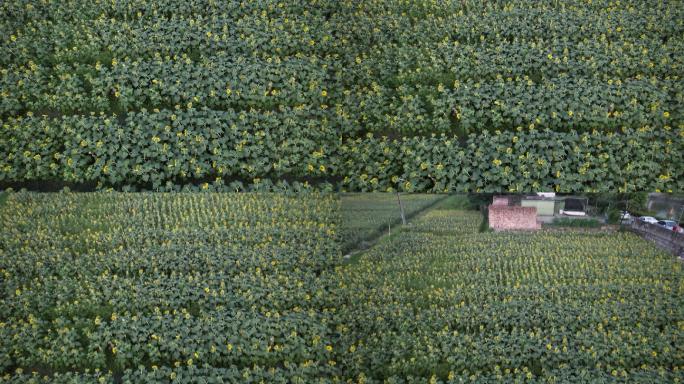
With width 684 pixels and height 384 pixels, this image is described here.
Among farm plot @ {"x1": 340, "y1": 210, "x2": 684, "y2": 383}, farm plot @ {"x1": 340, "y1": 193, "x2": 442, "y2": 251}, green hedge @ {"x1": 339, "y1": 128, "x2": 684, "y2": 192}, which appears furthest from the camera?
green hedge @ {"x1": 339, "y1": 128, "x2": 684, "y2": 192}

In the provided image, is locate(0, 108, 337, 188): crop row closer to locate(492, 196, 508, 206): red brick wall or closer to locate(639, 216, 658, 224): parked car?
locate(492, 196, 508, 206): red brick wall

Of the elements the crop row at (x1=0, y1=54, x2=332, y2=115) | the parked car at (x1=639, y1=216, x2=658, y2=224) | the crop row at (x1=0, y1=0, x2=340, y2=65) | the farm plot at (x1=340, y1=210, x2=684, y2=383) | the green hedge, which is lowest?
the farm plot at (x1=340, y1=210, x2=684, y2=383)

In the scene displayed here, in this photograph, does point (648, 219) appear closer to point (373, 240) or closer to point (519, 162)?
point (519, 162)

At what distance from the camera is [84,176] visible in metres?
4.52

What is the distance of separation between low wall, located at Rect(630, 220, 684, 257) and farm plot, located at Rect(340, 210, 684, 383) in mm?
54

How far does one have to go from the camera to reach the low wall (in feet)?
13.5

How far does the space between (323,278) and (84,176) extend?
180cm

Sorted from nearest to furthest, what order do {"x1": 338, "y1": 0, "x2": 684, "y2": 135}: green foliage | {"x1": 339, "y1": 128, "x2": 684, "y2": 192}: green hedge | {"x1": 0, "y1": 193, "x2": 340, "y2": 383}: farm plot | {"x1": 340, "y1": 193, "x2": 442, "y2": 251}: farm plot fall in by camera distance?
{"x1": 0, "y1": 193, "x2": 340, "y2": 383}: farm plot < {"x1": 340, "y1": 193, "x2": 442, "y2": 251}: farm plot < {"x1": 339, "y1": 128, "x2": 684, "y2": 192}: green hedge < {"x1": 338, "y1": 0, "x2": 684, "y2": 135}: green foliage

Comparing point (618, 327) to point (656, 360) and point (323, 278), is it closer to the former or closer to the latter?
point (656, 360)

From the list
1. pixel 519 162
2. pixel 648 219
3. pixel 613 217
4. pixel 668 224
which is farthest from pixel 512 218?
pixel 668 224

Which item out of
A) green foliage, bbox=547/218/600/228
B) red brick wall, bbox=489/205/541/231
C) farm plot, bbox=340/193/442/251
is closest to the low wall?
green foliage, bbox=547/218/600/228

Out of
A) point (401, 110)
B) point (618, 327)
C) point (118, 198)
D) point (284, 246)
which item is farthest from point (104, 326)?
point (618, 327)

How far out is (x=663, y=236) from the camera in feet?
13.5

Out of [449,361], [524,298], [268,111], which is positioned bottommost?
[449,361]
